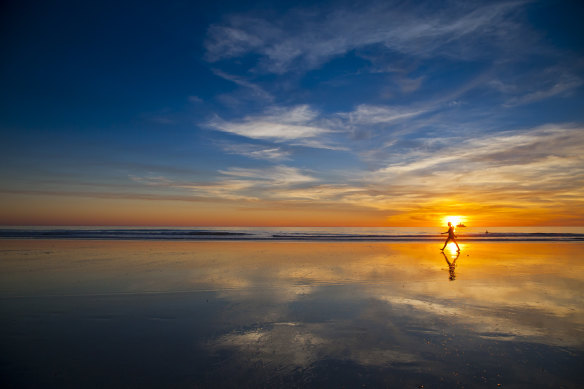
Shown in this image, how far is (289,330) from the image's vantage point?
6953 millimetres

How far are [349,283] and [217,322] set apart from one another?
5.94 metres

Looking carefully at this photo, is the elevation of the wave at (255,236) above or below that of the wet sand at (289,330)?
above

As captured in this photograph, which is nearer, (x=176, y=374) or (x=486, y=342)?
(x=176, y=374)

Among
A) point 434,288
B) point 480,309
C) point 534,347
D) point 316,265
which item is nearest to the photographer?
point 534,347

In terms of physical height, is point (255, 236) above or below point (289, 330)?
above

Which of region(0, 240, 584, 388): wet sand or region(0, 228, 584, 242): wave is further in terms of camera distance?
region(0, 228, 584, 242): wave

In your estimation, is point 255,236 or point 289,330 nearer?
point 289,330

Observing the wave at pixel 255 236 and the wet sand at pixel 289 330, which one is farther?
the wave at pixel 255 236

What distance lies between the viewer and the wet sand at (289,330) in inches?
197

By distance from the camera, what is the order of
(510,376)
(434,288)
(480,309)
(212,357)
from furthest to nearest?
(434,288)
(480,309)
(212,357)
(510,376)

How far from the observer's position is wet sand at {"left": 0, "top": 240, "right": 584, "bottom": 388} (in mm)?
4996

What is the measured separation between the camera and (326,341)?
6316 mm

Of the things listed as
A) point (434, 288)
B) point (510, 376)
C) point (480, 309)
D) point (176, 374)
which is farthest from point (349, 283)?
point (176, 374)

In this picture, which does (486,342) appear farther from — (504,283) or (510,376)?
(504,283)
